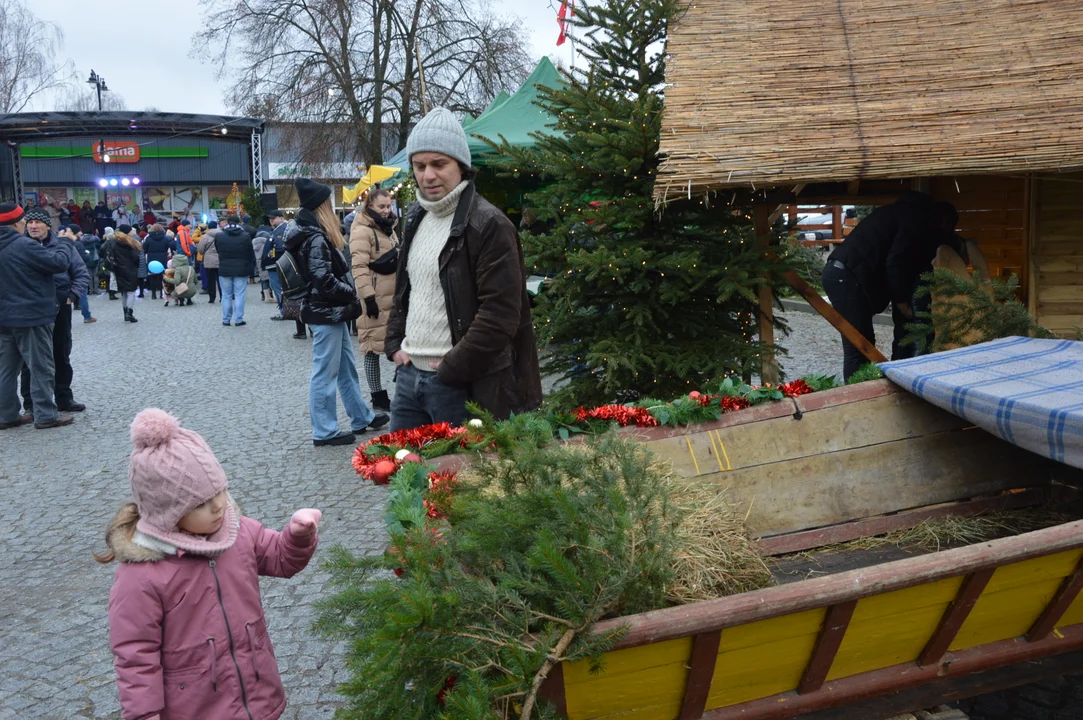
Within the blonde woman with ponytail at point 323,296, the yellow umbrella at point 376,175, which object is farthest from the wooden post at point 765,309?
the yellow umbrella at point 376,175

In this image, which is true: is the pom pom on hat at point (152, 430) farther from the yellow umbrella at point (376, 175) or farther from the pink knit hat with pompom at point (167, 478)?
the yellow umbrella at point (376, 175)

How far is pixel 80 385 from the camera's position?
10.8 m

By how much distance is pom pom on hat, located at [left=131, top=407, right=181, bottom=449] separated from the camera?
8.20 feet

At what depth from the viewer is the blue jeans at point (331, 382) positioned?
7.26 metres

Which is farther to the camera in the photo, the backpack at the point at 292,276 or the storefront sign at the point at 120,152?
the storefront sign at the point at 120,152

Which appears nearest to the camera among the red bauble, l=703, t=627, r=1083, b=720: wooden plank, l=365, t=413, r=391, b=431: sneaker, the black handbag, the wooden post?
l=703, t=627, r=1083, b=720: wooden plank

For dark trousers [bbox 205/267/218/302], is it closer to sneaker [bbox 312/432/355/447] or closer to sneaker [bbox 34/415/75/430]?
sneaker [bbox 34/415/75/430]

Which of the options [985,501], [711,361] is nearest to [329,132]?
[711,361]

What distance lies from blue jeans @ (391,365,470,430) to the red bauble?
595 millimetres

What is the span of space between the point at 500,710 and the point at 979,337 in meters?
3.66

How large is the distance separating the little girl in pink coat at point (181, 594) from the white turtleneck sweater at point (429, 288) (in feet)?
4.20

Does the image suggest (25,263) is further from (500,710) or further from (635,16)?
(500,710)

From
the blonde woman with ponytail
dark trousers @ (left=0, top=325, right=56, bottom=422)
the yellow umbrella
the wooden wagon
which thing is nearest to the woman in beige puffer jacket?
the blonde woman with ponytail

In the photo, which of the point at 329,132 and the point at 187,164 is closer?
the point at 329,132
